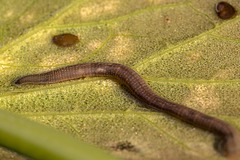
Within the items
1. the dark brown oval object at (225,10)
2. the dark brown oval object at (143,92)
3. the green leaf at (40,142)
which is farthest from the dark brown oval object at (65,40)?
the dark brown oval object at (225,10)

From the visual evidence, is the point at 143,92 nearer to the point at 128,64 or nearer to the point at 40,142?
the point at 128,64

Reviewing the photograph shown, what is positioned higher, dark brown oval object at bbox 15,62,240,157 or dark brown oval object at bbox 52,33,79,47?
dark brown oval object at bbox 52,33,79,47

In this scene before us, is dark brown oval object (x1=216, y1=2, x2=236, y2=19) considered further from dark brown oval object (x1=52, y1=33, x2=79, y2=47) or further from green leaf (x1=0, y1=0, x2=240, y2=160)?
dark brown oval object (x1=52, y1=33, x2=79, y2=47)

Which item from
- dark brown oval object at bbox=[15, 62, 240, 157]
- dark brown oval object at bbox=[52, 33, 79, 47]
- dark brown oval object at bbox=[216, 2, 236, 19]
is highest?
dark brown oval object at bbox=[216, 2, 236, 19]

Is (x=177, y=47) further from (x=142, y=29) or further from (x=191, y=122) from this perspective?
(x=191, y=122)

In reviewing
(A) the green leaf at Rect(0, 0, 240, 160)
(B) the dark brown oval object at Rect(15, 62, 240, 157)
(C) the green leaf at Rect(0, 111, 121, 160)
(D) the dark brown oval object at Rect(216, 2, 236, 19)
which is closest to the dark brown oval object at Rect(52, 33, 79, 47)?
(A) the green leaf at Rect(0, 0, 240, 160)

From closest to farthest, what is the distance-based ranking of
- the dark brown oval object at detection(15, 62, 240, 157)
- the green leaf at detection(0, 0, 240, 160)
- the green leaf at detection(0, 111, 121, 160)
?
1. the green leaf at detection(0, 111, 121, 160)
2. the dark brown oval object at detection(15, 62, 240, 157)
3. the green leaf at detection(0, 0, 240, 160)

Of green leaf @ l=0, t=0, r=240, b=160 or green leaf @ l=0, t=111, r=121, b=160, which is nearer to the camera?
green leaf @ l=0, t=111, r=121, b=160
